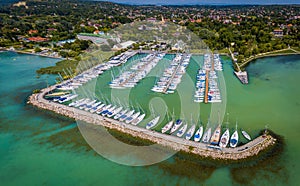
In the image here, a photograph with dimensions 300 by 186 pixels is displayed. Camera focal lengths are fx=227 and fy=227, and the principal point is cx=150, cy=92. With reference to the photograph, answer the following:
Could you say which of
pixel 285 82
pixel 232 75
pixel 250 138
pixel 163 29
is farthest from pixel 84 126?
pixel 163 29

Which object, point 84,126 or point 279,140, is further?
point 84,126

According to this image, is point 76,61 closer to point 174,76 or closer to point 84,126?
point 174,76

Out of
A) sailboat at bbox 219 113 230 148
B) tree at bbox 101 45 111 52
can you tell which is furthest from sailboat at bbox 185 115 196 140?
tree at bbox 101 45 111 52

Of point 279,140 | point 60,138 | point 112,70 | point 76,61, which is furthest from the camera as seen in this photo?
point 76,61

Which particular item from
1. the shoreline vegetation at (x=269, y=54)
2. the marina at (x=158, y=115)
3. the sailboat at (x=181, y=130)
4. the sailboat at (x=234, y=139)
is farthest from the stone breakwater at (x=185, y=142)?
the shoreline vegetation at (x=269, y=54)

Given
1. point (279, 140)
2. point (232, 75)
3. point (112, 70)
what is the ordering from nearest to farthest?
point (279, 140), point (232, 75), point (112, 70)

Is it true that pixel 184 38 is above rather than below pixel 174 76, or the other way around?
above

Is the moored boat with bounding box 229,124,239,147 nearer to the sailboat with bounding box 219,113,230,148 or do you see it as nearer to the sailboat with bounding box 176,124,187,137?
the sailboat with bounding box 219,113,230,148

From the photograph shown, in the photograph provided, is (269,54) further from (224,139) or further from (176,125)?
(176,125)

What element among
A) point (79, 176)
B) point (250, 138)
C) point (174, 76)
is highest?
point (174, 76)
